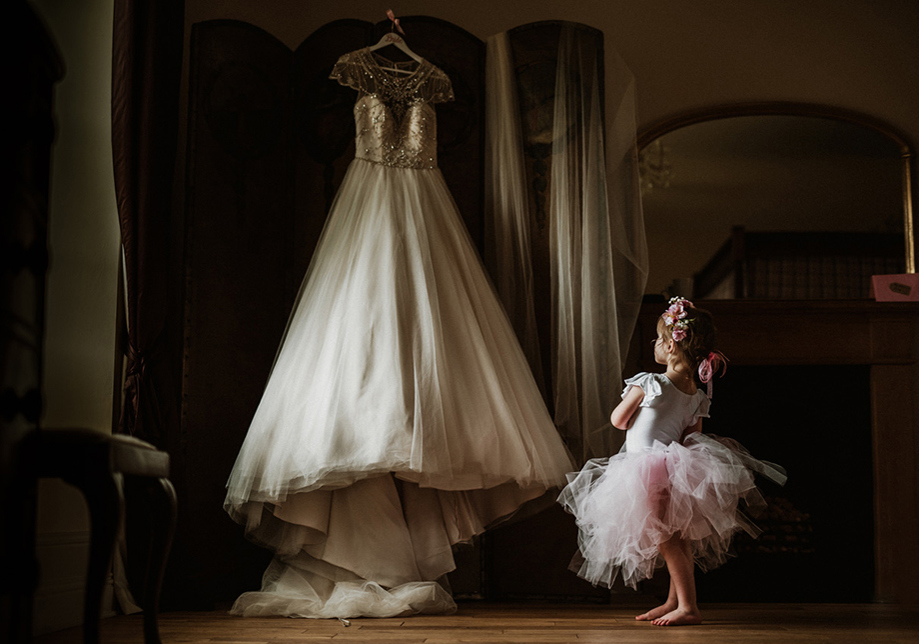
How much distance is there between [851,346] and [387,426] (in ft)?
6.84

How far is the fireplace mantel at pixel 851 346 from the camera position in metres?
3.27

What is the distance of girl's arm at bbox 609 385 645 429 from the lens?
8.32 ft

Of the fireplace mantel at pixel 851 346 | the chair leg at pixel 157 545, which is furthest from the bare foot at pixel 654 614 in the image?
the chair leg at pixel 157 545

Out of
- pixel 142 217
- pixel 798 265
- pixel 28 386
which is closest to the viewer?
pixel 28 386

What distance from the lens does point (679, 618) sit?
2.28 meters

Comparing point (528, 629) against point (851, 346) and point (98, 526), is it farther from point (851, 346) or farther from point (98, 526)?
point (851, 346)

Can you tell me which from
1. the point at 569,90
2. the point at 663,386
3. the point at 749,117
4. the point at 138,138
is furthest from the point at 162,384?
the point at 749,117

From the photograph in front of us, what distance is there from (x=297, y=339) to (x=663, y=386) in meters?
1.19

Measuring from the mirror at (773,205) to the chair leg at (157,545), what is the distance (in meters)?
2.32

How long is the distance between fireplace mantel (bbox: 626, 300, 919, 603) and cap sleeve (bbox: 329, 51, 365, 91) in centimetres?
143

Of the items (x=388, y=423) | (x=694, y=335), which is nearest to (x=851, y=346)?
(x=694, y=335)

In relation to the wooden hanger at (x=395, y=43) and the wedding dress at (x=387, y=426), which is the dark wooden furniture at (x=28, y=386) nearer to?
the wedding dress at (x=387, y=426)

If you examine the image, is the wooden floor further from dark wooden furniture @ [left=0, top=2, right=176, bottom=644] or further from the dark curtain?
dark wooden furniture @ [left=0, top=2, right=176, bottom=644]

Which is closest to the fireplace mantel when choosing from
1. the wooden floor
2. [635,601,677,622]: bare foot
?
the wooden floor
